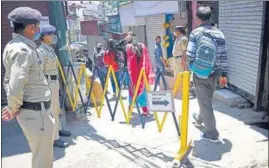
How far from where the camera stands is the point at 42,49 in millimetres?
4363

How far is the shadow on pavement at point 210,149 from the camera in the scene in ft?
13.3

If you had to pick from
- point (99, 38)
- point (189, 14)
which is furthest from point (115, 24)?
→ point (189, 14)

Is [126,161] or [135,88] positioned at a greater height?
[135,88]

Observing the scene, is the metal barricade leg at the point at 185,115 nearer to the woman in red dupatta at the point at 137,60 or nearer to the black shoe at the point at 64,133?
the woman in red dupatta at the point at 137,60

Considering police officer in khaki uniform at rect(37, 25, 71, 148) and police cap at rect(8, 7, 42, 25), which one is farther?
police officer in khaki uniform at rect(37, 25, 71, 148)

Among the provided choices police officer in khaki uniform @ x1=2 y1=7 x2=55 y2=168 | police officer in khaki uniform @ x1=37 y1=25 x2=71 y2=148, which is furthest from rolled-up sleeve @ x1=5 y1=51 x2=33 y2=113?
police officer in khaki uniform @ x1=37 y1=25 x2=71 y2=148

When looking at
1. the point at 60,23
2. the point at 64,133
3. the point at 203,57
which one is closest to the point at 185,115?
the point at 203,57

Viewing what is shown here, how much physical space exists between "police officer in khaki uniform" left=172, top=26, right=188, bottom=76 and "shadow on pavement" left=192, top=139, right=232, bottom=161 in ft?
8.92

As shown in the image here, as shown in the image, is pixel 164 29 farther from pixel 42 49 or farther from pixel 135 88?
pixel 42 49

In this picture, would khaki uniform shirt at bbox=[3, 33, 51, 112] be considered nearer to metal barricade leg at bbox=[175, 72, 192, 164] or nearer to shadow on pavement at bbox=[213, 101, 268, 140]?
metal barricade leg at bbox=[175, 72, 192, 164]

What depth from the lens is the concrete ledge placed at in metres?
6.14

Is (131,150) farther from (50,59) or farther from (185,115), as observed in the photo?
(50,59)

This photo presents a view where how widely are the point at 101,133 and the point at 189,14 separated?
529cm

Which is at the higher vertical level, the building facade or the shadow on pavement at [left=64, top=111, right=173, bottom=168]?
the building facade
